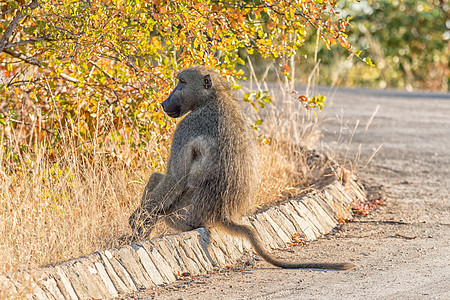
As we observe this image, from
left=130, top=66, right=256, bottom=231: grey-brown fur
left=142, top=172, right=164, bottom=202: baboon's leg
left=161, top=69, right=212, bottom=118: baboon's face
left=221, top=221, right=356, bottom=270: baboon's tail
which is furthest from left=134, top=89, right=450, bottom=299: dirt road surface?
left=161, top=69, right=212, bottom=118: baboon's face

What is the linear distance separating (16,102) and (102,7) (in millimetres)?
1850

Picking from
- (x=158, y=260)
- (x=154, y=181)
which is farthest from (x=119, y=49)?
(x=158, y=260)

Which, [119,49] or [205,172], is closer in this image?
[205,172]

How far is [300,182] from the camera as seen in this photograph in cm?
893

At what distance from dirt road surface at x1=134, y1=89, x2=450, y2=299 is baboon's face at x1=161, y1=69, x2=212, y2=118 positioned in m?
1.41

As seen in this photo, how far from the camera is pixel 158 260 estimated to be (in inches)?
224

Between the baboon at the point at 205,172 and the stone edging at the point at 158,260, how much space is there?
23 cm

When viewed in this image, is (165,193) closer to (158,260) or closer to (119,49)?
(158,260)

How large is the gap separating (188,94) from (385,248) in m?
2.24

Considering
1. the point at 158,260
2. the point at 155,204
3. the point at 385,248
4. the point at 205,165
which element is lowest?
the point at 385,248

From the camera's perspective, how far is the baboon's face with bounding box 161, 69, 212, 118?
6.36 metres

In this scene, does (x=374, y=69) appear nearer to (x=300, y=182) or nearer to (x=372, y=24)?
(x=372, y=24)

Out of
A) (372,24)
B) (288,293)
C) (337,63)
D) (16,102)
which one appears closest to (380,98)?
(337,63)

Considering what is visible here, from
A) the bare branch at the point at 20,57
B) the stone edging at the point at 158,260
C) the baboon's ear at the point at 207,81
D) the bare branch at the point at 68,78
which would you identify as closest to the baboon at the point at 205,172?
the baboon's ear at the point at 207,81
